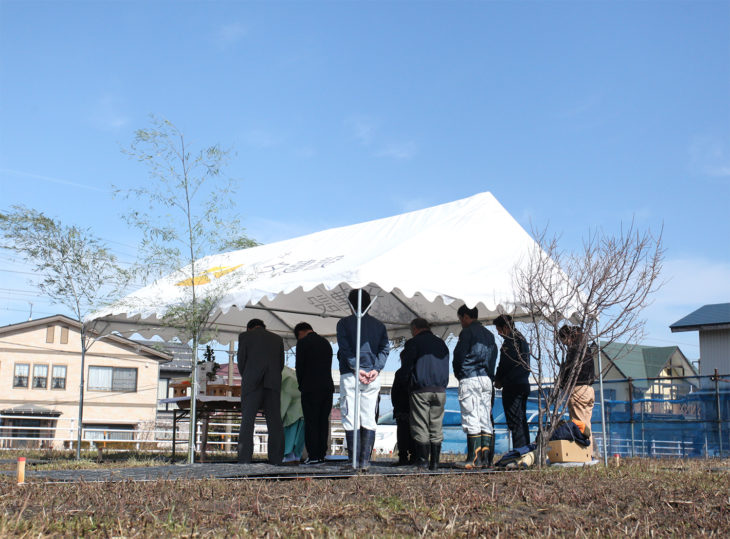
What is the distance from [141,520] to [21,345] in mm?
35085

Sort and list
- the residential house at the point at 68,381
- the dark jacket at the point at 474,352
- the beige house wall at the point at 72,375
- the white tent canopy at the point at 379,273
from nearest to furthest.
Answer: the white tent canopy at the point at 379,273, the dark jacket at the point at 474,352, the residential house at the point at 68,381, the beige house wall at the point at 72,375

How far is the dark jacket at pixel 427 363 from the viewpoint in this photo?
8.80m

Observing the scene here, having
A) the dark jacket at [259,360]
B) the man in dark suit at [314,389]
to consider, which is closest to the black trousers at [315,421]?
the man in dark suit at [314,389]

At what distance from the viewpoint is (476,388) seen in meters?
9.05

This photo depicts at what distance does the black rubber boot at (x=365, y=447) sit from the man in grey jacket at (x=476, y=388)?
Answer: 1162 mm

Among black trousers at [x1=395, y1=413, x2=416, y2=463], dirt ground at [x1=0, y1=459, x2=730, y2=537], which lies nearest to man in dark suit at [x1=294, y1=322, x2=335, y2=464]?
black trousers at [x1=395, y1=413, x2=416, y2=463]

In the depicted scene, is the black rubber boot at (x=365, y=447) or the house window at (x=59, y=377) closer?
the black rubber boot at (x=365, y=447)

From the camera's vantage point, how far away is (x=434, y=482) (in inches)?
269

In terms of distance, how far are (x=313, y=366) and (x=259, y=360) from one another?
25.3 inches

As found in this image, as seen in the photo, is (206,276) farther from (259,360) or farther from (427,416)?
(427,416)

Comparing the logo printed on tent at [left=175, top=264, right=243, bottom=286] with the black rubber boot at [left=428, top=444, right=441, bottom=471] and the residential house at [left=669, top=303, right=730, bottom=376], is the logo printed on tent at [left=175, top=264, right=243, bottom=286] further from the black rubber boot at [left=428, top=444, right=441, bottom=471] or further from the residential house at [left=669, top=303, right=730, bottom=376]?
the residential house at [left=669, top=303, right=730, bottom=376]

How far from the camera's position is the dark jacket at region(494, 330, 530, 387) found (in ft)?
31.4

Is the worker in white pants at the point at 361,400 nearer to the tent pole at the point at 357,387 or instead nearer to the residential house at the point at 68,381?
the tent pole at the point at 357,387

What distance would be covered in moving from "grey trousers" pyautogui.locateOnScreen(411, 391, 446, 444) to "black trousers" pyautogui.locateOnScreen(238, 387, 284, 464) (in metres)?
1.81
